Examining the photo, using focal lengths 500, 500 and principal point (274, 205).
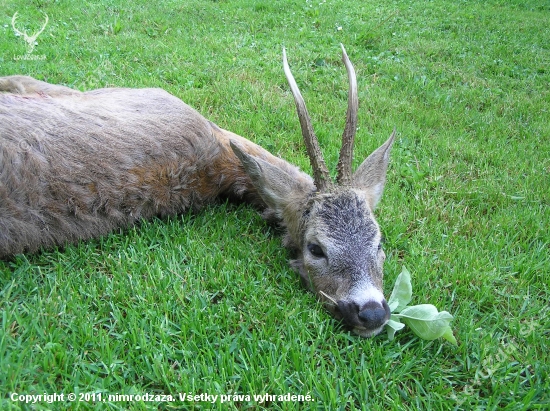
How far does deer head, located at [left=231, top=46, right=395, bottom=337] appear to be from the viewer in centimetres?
305

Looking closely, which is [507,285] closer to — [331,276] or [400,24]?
[331,276]

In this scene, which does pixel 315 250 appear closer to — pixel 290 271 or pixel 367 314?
pixel 290 271

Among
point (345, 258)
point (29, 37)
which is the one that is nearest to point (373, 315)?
point (345, 258)

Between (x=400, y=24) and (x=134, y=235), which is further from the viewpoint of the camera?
(x=400, y=24)

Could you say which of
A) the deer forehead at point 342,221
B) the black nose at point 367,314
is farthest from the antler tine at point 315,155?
the black nose at point 367,314

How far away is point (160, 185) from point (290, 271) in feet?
4.06

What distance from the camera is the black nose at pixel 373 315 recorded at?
286 cm

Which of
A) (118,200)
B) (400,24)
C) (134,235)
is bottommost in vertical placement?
(134,235)

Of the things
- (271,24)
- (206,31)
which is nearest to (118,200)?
(206,31)

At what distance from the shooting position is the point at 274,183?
3955 mm

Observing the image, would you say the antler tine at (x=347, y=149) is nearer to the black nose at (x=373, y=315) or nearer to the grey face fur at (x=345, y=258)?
the grey face fur at (x=345, y=258)

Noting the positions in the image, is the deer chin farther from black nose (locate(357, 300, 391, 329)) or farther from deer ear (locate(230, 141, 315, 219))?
deer ear (locate(230, 141, 315, 219))

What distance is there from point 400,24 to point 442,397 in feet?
30.5

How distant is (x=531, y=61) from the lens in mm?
8883
